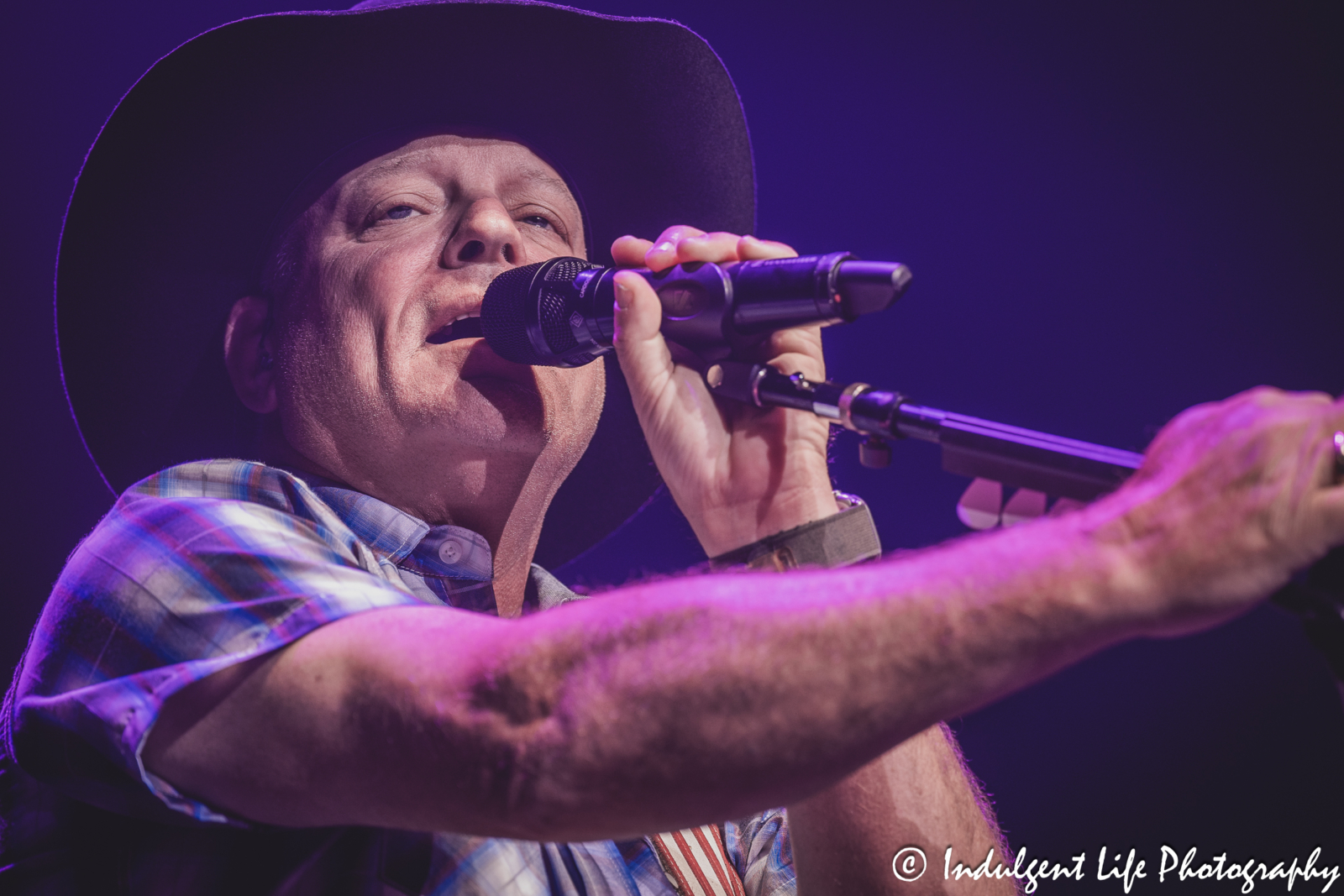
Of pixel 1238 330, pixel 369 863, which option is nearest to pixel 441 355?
pixel 369 863

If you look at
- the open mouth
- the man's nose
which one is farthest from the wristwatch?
the man's nose

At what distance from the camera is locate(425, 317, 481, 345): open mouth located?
1.85 meters

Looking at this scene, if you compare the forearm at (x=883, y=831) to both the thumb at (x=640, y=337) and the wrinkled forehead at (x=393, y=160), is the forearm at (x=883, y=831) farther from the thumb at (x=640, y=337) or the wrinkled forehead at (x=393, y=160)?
the wrinkled forehead at (x=393, y=160)

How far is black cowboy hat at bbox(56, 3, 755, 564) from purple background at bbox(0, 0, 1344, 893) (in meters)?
0.47

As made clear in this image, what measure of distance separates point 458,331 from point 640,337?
1.55 ft

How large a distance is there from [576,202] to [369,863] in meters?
1.57

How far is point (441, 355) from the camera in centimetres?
182

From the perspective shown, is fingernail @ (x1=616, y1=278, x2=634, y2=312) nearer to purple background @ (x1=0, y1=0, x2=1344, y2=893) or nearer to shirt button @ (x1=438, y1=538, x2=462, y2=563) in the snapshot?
shirt button @ (x1=438, y1=538, x2=462, y2=563)

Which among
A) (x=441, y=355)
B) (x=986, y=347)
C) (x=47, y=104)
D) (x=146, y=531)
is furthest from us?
(x=986, y=347)

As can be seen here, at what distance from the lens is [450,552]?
73.2 inches

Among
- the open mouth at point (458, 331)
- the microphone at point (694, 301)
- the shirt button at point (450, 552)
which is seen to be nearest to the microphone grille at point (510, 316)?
the microphone at point (694, 301)

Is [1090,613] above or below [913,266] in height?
below

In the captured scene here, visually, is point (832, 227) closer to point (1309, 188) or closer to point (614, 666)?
point (1309, 188)

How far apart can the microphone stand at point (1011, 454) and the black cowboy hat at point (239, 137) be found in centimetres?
113
